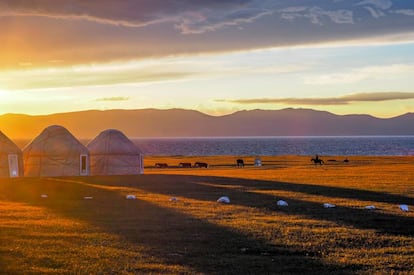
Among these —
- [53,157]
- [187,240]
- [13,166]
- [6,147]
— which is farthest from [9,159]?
[187,240]

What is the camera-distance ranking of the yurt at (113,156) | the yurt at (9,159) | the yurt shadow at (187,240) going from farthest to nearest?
the yurt at (113,156) → the yurt at (9,159) → the yurt shadow at (187,240)

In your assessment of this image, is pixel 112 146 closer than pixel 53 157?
No

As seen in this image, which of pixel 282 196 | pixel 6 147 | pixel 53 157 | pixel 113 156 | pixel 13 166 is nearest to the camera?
pixel 282 196

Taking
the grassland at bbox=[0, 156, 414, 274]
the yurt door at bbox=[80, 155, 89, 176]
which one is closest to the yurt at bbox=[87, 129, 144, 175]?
the yurt door at bbox=[80, 155, 89, 176]

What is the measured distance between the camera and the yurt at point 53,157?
54125 millimetres

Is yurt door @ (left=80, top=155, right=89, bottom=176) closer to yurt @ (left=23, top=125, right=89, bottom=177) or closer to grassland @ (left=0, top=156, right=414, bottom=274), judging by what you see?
yurt @ (left=23, top=125, right=89, bottom=177)

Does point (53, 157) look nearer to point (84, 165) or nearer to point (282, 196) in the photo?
point (84, 165)

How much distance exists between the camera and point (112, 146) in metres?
57.2

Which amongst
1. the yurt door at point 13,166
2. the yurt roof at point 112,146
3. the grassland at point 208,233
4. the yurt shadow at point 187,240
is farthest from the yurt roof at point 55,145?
the yurt shadow at point 187,240

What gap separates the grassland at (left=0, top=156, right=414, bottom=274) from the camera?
15383mm

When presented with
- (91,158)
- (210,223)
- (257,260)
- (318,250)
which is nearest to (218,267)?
(257,260)

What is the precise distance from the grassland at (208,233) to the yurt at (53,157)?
1867cm

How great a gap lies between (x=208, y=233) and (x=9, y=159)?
120 feet

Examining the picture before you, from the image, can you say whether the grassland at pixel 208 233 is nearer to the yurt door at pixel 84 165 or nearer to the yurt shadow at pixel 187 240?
the yurt shadow at pixel 187 240
